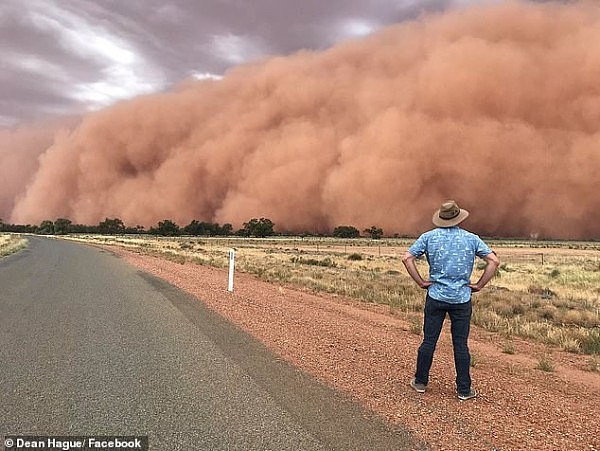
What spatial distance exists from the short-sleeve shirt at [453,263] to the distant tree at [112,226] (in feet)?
292

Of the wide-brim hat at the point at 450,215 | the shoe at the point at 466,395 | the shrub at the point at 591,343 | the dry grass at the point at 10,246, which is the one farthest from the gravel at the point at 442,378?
the dry grass at the point at 10,246

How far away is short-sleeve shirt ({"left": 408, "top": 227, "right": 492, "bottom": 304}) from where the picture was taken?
374 centimetres

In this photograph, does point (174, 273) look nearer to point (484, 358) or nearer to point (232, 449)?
point (484, 358)

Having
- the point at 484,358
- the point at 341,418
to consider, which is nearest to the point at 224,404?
the point at 341,418

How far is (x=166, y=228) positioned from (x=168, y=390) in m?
78.1

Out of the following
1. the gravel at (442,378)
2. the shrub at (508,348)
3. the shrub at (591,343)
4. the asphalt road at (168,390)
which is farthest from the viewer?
the shrub at (591,343)

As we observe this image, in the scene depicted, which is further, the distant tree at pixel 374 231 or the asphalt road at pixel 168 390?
the distant tree at pixel 374 231

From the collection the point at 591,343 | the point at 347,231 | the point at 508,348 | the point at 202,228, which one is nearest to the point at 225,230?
the point at 202,228

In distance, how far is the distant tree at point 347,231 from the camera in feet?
255

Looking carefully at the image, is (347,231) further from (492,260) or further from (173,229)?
(492,260)

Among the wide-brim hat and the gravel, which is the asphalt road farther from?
the wide-brim hat

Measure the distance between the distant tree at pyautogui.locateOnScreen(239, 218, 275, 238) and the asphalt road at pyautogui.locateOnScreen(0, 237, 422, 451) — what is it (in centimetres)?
6682

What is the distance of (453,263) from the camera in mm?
3748

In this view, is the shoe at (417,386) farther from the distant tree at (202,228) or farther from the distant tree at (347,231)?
the distant tree at (202,228)
